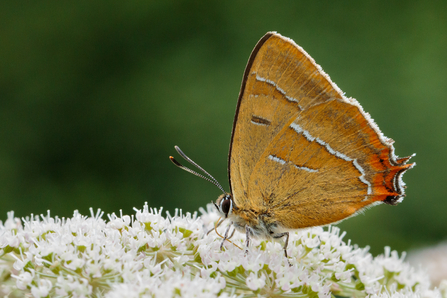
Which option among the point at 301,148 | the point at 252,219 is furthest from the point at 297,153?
the point at 252,219

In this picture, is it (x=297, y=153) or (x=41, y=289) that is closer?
(x=41, y=289)

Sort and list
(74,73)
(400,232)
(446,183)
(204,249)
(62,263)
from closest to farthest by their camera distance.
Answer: (62,263), (204,249), (400,232), (446,183), (74,73)

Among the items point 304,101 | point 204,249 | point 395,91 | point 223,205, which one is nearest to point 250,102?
point 304,101

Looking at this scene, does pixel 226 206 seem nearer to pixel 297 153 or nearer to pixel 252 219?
pixel 252 219

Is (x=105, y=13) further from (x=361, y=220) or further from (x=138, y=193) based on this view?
(x=361, y=220)

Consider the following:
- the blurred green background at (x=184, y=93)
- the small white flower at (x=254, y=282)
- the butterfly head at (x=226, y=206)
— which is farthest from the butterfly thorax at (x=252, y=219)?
the blurred green background at (x=184, y=93)

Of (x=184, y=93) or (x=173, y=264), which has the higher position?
(x=184, y=93)

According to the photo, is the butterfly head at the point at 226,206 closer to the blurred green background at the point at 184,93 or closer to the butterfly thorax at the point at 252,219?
the butterfly thorax at the point at 252,219
